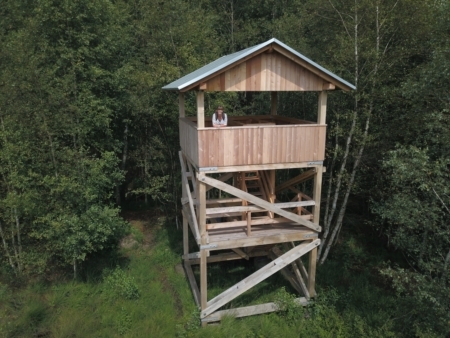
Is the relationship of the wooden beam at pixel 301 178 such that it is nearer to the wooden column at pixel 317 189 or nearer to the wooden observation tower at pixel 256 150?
the wooden observation tower at pixel 256 150

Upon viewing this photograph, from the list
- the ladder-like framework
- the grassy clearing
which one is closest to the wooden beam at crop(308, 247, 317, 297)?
the ladder-like framework

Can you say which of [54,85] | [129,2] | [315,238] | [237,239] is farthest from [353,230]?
[129,2]

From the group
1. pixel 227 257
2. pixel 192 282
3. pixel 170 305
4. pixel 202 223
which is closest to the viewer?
pixel 202 223

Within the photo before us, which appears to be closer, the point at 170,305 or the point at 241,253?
the point at 170,305

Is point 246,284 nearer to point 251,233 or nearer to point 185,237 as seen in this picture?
point 251,233

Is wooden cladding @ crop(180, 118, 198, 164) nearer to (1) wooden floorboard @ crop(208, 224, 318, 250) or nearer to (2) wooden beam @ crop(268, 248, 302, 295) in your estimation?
(1) wooden floorboard @ crop(208, 224, 318, 250)

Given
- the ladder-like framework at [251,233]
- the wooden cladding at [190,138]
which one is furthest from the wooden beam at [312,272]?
the wooden cladding at [190,138]

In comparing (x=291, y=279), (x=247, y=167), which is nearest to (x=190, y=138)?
(x=247, y=167)
